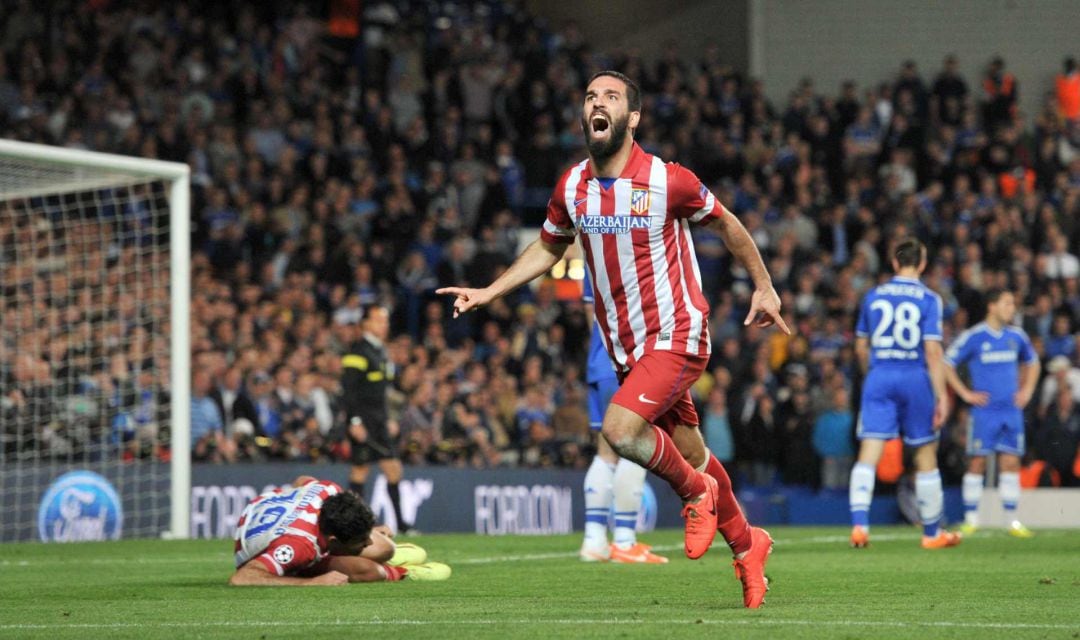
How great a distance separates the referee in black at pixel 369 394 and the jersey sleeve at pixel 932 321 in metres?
5.09

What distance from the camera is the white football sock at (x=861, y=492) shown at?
13234 millimetres

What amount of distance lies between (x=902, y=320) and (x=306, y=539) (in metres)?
5.92

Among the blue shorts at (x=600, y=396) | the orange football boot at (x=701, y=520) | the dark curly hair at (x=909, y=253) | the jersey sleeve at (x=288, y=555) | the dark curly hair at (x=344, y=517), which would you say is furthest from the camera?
the dark curly hair at (x=909, y=253)

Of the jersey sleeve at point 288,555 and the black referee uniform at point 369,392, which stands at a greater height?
the black referee uniform at point 369,392

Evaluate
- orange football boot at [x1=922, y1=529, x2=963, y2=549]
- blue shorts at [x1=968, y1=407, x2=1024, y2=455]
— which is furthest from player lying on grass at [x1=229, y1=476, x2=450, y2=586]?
blue shorts at [x1=968, y1=407, x2=1024, y2=455]

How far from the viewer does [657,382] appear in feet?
23.4

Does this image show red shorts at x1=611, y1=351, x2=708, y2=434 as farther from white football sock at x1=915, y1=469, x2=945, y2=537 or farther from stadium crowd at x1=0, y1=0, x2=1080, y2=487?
stadium crowd at x1=0, y1=0, x2=1080, y2=487

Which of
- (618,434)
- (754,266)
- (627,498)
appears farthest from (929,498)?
(618,434)

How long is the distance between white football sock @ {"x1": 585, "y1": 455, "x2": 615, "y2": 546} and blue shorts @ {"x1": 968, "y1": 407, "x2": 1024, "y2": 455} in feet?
20.4

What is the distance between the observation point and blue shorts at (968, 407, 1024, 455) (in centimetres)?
1616

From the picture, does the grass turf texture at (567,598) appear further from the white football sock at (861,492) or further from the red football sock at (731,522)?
the white football sock at (861,492)

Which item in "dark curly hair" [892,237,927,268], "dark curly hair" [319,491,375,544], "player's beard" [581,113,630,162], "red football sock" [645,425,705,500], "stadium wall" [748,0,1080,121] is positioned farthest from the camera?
"stadium wall" [748,0,1080,121]

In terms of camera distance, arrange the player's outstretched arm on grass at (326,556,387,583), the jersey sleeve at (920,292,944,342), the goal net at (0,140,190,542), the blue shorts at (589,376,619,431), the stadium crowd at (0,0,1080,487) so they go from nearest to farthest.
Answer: the player's outstretched arm on grass at (326,556,387,583) → the blue shorts at (589,376,619,431) → the jersey sleeve at (920,292,944,342) → the goal net at (0,140,190,542) → the stadium crowd at (0,0,1080,487)

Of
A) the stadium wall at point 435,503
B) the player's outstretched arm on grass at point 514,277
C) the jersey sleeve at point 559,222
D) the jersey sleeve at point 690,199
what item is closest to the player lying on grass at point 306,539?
the player's outstretched arm on grass at point 514,277
